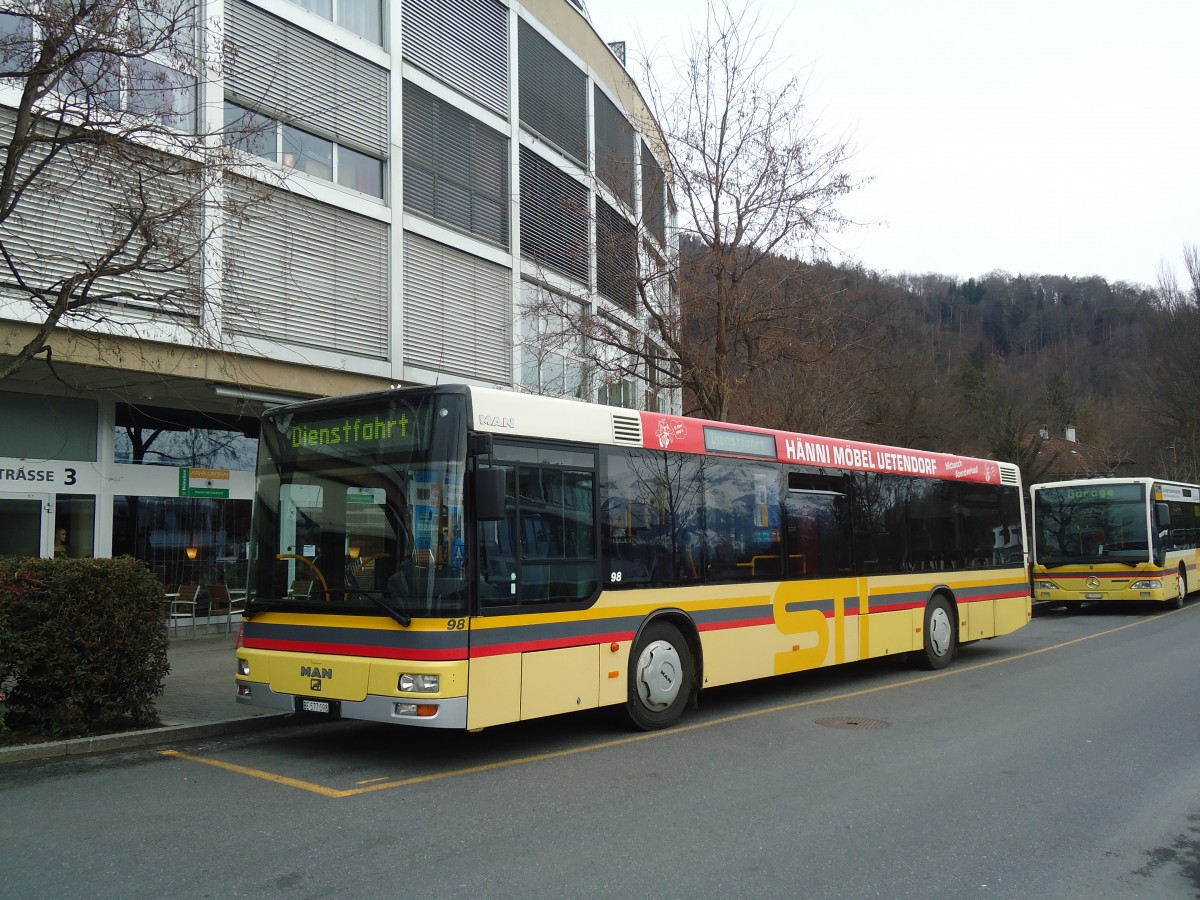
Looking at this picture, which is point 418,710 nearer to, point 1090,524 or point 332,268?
point 332,268

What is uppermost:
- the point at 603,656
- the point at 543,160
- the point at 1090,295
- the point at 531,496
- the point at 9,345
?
the point at 1090,295

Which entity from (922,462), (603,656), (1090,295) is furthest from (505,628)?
(1090,295)

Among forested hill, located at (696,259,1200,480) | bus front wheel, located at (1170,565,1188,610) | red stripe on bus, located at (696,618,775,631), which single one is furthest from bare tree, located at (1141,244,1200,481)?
red stripe on bus, located at (696,618,775,631)

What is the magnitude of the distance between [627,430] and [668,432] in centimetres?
60

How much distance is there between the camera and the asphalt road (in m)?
4.95

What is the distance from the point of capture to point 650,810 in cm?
628

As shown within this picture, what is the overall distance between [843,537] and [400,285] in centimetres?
1007

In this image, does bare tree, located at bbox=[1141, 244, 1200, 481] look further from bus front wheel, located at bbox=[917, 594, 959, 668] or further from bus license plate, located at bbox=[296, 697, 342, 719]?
bus license plate, located at bbox=[296, 697, 342, 719]

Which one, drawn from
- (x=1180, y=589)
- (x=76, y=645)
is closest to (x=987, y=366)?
(x=1180, y=589)

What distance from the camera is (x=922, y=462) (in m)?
13.7

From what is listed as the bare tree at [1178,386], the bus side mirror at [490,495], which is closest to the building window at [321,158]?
the bus side mirror at [490,495]

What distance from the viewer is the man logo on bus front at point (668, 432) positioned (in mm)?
9359

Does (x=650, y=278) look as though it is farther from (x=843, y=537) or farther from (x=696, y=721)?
(x=696, y=721)

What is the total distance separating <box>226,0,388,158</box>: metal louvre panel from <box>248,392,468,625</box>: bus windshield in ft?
28.6
